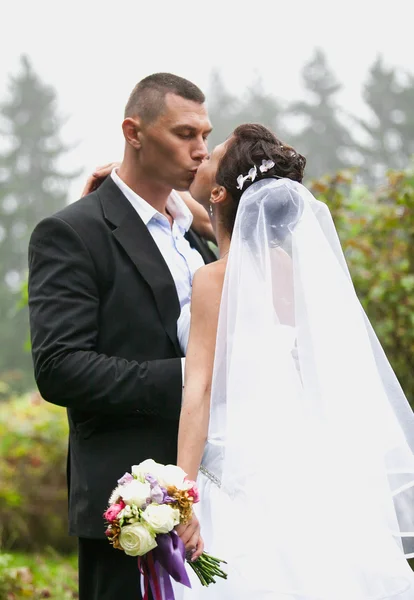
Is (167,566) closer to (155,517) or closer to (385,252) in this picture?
(155,517)

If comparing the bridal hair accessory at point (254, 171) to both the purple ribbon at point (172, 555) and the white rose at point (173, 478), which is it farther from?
the purple ribbon at point (172, 555)

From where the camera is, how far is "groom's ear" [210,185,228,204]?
3555 mm

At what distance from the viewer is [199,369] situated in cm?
332

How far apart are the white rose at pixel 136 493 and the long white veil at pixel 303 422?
0.37 m

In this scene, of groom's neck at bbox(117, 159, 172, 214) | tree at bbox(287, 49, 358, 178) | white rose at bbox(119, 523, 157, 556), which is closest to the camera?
white rose at bbox(119, 523, 157, 556)

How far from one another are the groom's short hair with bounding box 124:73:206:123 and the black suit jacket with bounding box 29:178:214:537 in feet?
1.96

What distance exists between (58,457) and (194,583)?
5302 mm

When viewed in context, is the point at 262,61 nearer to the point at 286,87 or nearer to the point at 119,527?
the point at 286,87

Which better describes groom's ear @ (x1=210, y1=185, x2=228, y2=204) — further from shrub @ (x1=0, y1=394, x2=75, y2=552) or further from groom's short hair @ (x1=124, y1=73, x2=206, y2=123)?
shrub @ (x1=0, y1=394, x2=75, y2=552)

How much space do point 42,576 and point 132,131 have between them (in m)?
4.26

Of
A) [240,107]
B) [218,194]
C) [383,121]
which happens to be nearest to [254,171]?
[218,194]

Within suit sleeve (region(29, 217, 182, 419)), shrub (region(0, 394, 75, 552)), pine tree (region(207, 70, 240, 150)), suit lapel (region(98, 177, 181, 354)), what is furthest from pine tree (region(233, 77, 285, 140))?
suit sleeve (region(29, 217, 182, 419))

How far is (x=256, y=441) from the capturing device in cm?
316

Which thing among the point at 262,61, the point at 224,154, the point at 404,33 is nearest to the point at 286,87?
the point at 262,61
